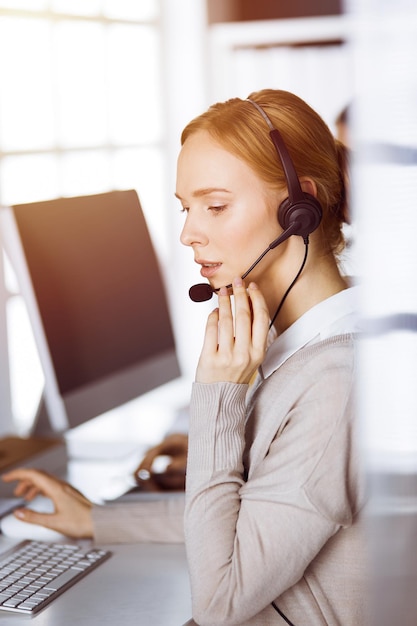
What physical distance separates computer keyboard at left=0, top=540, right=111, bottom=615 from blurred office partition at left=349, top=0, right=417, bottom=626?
0.53 meters

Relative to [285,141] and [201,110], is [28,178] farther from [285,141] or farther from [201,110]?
[285,141]

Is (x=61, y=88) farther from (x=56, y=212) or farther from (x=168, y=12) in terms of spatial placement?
(x=56, y=212)

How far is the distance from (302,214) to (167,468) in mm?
703

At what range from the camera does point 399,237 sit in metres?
0.62

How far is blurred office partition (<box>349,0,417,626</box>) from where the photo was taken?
607mm

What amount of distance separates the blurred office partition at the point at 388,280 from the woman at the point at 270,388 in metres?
0.26

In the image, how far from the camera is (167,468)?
5.08 feet

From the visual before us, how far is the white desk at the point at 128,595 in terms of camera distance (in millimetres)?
980

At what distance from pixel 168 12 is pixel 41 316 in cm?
208

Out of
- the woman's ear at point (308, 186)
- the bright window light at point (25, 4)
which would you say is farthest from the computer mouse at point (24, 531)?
the bright window light at point (25, 4)

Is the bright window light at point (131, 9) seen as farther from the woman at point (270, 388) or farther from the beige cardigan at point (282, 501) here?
the beige cardigan at point (282, 501)

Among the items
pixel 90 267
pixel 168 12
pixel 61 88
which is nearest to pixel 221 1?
pixel 168 12

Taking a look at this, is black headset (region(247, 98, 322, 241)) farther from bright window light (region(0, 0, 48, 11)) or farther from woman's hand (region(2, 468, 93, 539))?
bright window light (region(0, 0, 48, 11))

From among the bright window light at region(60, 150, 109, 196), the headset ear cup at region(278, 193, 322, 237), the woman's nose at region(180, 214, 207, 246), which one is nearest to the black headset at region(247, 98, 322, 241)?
the headset ear cup at region(278, 193, 322, 237)
